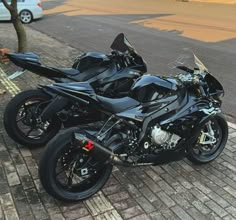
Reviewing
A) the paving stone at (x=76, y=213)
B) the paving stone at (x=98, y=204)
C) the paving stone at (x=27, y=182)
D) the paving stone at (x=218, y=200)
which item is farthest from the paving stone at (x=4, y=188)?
the paving stone at (x=218, y=200)

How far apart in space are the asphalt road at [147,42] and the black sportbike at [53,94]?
2170 mm

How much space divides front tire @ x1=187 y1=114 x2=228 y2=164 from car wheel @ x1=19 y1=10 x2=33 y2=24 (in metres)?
15.1

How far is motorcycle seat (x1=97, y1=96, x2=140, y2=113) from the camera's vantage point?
373 centimetres

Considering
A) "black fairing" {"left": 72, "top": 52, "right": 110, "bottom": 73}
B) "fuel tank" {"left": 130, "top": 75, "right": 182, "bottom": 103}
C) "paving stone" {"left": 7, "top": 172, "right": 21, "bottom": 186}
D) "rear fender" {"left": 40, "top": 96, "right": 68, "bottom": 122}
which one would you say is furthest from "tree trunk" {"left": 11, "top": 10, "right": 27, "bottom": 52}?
"fuel tank" {"left": 130, "top": 75, "right": 182, "bottom": 103}

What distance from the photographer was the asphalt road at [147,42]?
29.3 feet

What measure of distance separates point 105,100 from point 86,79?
1342 millimetres

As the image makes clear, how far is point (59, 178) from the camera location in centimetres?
403

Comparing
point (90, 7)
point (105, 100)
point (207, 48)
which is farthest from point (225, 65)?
point (90, 7)

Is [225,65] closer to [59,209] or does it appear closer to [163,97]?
[163,97]

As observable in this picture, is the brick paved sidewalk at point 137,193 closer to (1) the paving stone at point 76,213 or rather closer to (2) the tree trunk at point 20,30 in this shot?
(1) the paving stone at point 76,213

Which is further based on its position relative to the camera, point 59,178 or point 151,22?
point 151,22

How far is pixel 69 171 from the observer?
149 inches

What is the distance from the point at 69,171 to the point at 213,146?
6.53 ft

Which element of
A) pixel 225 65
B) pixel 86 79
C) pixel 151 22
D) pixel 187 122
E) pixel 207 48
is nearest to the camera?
pixel 187 122
